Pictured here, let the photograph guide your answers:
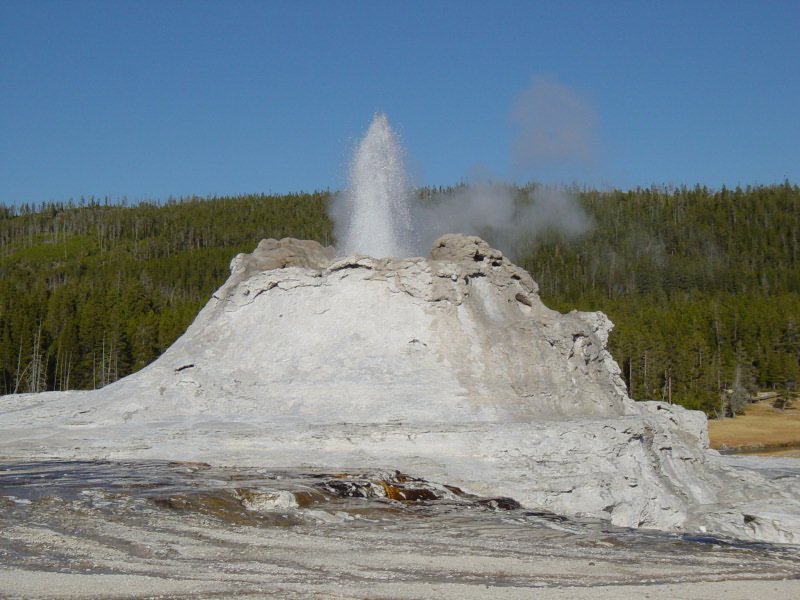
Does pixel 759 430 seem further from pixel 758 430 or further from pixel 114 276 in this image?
pixel 114 276

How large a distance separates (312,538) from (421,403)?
10.5 meters

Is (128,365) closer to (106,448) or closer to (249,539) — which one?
(106,448)

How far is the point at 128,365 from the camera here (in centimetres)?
6831

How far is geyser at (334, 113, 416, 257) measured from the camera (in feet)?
107

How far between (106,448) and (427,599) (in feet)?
47.5

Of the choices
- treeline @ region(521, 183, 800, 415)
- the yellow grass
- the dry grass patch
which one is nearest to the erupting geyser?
the yellow grass

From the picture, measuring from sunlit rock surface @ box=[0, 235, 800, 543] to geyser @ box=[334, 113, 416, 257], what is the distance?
345 cm

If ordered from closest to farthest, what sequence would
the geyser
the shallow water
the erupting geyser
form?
the shallow water < the erupting geyser < the geyser

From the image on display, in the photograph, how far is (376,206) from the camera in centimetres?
3328

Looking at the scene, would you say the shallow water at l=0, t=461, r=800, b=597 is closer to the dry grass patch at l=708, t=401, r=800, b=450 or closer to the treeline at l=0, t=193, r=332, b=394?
the dry grass patch at l=708, t=401, r=800, b=450

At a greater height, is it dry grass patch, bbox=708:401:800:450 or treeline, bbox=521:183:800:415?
treeline, bbox=521:183:800:415

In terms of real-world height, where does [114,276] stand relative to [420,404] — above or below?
above

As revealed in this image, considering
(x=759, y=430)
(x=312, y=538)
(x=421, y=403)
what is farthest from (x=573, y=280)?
(x=312, y=538)

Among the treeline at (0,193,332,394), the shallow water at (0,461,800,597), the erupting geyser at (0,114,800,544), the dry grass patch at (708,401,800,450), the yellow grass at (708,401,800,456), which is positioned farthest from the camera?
the treeline at (0,193,332,394)
